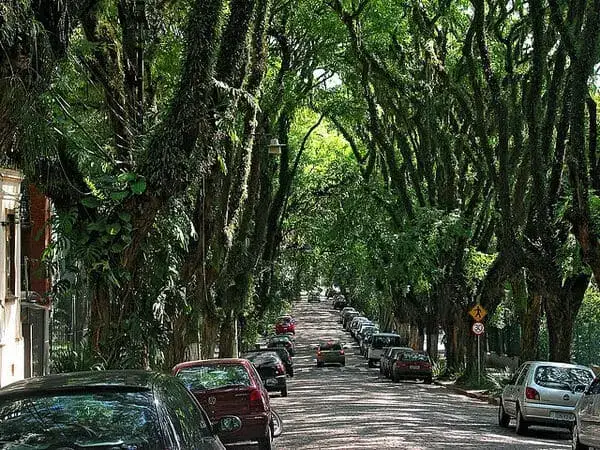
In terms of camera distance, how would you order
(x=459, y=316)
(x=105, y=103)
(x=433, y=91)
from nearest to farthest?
(x=105, y=103) → (x=433, y=91) → (x=459, y=316)

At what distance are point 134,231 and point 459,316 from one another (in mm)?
27008

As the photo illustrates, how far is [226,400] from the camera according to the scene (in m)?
16.1

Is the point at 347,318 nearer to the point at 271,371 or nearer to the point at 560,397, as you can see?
the point at 271,371

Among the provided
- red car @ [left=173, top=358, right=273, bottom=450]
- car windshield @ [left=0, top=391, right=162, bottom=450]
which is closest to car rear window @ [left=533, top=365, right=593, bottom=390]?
red car @ [left=173, top=358, right=273, bottom=450]

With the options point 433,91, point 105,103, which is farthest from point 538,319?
point 105,103

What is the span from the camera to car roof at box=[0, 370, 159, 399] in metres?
7.23

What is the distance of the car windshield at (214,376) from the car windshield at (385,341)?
1556 inches

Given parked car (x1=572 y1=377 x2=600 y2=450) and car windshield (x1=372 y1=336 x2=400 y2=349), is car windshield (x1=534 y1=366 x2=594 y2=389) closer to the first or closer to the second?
parked car (x1=572 y1=377 x2=600 y2=450)

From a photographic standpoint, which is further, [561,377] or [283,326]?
[283,326]

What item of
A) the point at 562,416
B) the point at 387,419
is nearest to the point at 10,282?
the point at 387,419

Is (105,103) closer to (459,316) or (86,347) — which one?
(86,347)

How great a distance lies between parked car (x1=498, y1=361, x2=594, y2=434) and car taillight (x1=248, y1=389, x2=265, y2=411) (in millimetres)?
6975

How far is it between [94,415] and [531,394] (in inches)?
604

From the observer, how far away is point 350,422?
2216 cm
